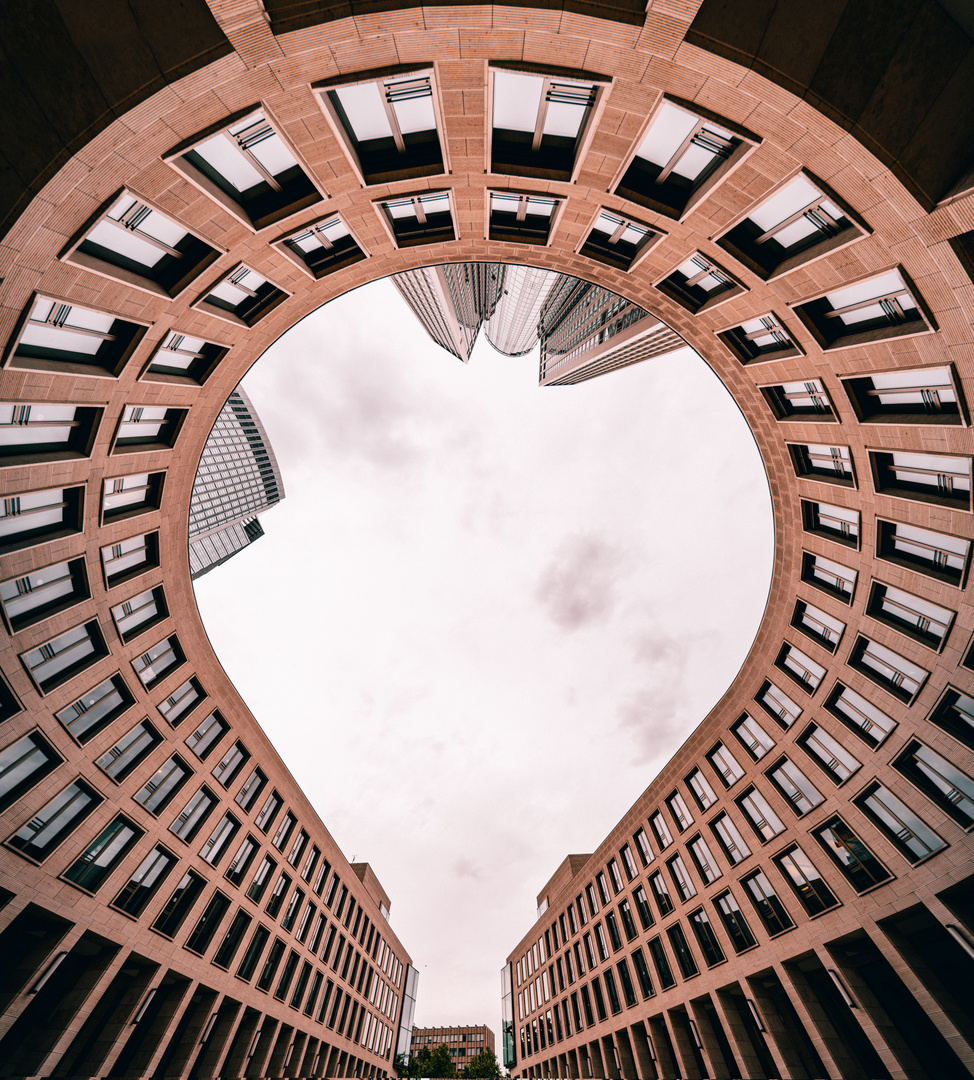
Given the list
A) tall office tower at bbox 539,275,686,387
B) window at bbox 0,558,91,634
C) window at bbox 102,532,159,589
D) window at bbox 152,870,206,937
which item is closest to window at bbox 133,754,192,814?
window at bbox 152,870,206,937

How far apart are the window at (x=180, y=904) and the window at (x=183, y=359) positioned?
25381 mm

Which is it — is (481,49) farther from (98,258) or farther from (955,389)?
(955,389)

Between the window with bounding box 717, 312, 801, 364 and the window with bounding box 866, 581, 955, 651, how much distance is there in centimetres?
1110

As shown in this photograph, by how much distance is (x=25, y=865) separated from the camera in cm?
1777

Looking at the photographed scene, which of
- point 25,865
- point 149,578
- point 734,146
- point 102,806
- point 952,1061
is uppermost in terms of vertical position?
point 149,578

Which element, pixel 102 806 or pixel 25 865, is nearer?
pixel 25 865

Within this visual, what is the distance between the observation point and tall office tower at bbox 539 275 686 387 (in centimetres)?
5176

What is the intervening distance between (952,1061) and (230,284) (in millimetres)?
40454

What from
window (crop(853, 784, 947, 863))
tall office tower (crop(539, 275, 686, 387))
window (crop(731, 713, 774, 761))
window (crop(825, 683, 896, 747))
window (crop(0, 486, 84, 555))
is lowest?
window (crop(853, 784, 947, 863))

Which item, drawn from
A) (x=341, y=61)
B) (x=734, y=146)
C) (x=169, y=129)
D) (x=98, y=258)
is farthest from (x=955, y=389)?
(x=98, y=258)

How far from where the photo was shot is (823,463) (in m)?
21.5

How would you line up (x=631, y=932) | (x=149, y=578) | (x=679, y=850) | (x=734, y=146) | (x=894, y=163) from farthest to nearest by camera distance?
(x=631, y=932)
(x=679, y=850)
(x=149, y=578)
(x=734, y=146)
(x=894, y=163)

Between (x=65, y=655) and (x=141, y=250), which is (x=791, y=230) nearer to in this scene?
(x=141, y=250)

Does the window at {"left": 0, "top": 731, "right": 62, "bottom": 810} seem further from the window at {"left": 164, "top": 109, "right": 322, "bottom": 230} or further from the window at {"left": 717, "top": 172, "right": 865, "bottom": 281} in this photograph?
the window at {"left": 717, "top": 172, "right": 865, "bottom": 281}
